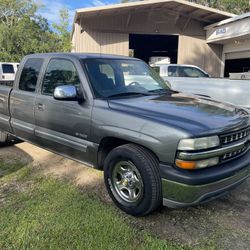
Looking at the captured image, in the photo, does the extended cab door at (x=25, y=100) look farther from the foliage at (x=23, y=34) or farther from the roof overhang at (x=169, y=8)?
the foliage at (x=23, y=34)

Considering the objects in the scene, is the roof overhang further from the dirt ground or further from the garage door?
the dirt ground

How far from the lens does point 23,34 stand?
4012 cm

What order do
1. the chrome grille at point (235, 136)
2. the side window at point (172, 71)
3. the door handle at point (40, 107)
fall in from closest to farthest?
the chrome grille at point (235, 136) < the door handle at point (40, 107) < the side window at point (172, 71)

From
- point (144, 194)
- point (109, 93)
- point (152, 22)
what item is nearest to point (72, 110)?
point (109, 93)

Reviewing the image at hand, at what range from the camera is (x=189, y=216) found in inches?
151

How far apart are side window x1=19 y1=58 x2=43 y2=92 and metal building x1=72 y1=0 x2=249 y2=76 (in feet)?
40.4

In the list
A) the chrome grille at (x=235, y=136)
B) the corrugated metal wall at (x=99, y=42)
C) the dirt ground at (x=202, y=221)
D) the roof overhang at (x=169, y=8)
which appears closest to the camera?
the dirt ground at (x=202, y=221)

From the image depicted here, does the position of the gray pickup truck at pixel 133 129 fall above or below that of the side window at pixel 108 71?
below

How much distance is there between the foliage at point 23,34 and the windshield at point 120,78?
3137 centimetres

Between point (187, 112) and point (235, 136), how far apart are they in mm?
595

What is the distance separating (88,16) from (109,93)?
1525 centimetres

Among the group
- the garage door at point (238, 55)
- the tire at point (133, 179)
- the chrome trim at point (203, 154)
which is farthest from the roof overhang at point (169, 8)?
the chrome trim at point (203, 154)

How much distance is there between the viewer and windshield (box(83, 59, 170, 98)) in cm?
428

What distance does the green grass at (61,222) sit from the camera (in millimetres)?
3176
